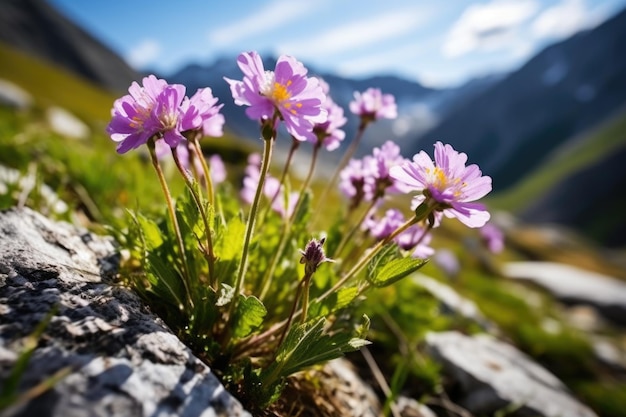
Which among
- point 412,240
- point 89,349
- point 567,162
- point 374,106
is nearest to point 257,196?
point 89,349

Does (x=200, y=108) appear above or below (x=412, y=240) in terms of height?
below

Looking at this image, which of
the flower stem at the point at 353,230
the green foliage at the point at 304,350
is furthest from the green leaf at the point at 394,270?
the flower stem at the point at 353,230

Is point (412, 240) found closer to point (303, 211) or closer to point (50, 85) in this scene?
point (303, 211)

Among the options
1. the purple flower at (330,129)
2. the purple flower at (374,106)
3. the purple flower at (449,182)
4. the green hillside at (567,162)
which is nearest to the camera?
the purple flower at (449,182)

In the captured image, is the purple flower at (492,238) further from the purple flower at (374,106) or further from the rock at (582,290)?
the rock at (582,290)

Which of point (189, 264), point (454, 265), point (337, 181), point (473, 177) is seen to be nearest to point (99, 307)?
point (189, 264)

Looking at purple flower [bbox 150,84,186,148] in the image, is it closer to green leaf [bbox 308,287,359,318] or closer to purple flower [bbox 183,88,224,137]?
purple flower [bbox 183,88,224,137]

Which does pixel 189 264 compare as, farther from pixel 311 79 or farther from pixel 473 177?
pixel 473 177
